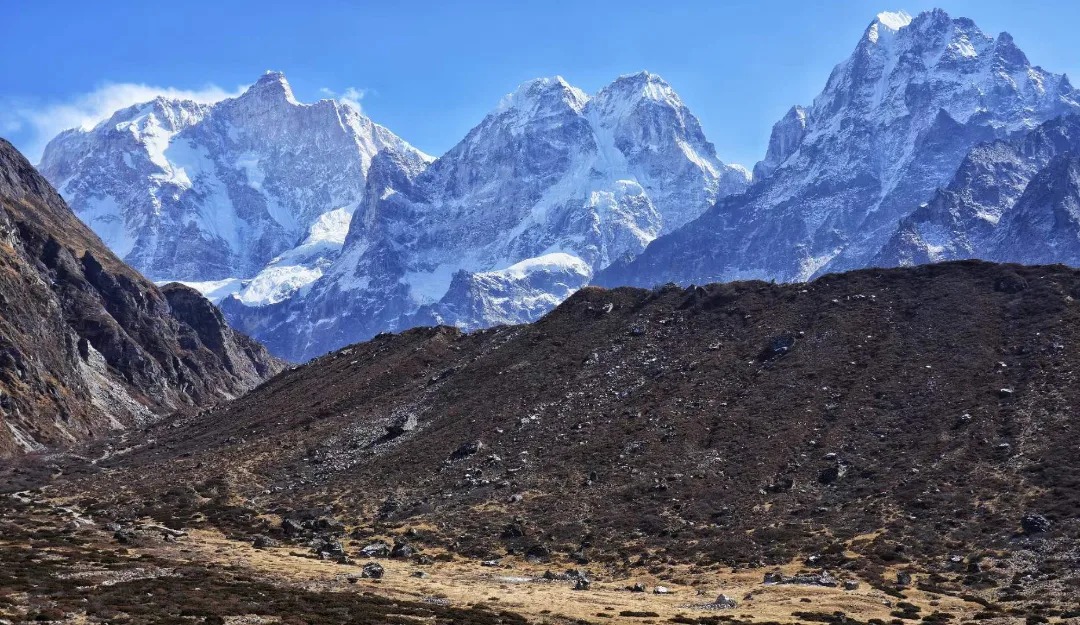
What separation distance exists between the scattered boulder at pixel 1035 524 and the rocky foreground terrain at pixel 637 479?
208 mm

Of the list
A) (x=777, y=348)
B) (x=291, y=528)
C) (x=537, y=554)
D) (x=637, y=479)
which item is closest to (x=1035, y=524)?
(x=637, y=479)

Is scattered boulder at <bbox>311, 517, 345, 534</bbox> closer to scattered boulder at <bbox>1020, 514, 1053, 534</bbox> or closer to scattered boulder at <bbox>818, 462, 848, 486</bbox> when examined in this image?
scattered boulder at <bbox>818, 462, 848, 486</bbox>

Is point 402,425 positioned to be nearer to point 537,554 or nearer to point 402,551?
point 402,551

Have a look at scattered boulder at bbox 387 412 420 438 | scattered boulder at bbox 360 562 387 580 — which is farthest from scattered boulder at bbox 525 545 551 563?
scattered boulder at bbox 387 412 420 438

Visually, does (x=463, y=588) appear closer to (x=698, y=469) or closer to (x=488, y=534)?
(x=488, y=534)

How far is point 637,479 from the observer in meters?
104

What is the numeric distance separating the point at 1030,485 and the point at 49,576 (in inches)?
2809

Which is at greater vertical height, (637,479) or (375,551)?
(637,479)

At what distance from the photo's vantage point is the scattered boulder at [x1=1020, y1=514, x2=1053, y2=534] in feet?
269

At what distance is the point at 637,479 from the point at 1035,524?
3451cm

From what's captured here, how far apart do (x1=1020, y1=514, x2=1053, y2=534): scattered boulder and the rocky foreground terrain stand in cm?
21

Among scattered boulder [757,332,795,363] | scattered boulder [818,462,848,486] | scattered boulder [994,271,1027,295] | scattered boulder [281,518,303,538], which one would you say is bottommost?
scattered boulder [281,518,303,538]

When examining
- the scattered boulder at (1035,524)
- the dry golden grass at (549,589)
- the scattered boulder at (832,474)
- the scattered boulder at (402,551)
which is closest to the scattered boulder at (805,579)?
the dry golden grass at (549,589)

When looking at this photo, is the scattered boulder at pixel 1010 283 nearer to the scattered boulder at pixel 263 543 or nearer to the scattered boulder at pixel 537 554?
the scattered boulder at pixel 537 554
